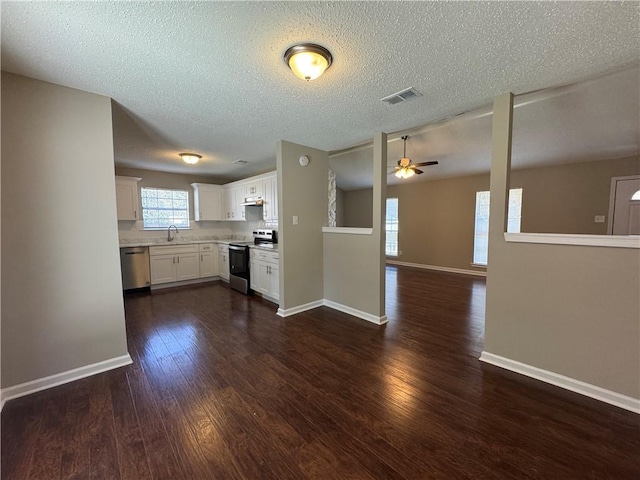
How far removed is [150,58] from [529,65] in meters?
2.76

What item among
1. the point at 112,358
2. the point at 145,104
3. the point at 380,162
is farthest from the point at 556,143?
the point at 112,358

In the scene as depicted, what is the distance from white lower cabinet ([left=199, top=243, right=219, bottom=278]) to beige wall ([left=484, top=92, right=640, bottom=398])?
5351 millimetres

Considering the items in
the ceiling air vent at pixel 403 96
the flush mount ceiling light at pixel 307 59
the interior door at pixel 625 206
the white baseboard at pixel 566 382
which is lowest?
the white baseboard at pixel 566 382

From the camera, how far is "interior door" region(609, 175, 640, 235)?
432cm

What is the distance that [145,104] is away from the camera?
2.53 metres

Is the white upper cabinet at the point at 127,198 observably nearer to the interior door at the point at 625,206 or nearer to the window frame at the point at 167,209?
the window frame at the point at 167,209

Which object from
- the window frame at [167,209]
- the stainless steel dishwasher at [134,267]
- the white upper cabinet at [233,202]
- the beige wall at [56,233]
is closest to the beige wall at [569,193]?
the white upper cabinet at [233,202]

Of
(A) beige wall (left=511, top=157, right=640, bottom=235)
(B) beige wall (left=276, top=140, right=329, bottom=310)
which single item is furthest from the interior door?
(B) beige wall (left=276, top=140, right=329, bottom=310)

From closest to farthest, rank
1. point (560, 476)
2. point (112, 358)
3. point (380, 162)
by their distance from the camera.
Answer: point (560, 476)
point (112, 358)
point (380, 162)

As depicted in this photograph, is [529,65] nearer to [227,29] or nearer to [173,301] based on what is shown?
[227,29]

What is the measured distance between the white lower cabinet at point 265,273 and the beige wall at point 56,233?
2059 mm

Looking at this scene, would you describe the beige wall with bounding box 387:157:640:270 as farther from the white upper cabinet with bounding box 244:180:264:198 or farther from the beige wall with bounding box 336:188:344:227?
the white upper cabinet with bounding box 244:180:264:198

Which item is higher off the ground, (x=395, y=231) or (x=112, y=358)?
(x=395, y=231)

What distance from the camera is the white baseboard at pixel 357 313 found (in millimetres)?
3436
